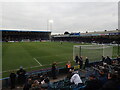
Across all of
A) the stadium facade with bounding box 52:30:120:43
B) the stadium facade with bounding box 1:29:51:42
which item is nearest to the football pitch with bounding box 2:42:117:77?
the stadium facade with bounding box 52:30:120:43

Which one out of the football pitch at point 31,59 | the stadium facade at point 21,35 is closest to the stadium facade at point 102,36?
the football pitch at point 31,59

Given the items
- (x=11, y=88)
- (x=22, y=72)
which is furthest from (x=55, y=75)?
(x=11, y=88)

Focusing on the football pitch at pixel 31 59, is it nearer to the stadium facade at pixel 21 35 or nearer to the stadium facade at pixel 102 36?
the stadium facade at pixel 102 36

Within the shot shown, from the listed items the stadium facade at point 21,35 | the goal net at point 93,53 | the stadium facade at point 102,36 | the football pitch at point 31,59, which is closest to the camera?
the football pitch at point 31,59

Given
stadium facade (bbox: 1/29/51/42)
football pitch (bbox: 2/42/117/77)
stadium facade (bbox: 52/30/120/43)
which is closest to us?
football pitch (bbox: 2/42/117/77)

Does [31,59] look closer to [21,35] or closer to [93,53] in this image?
[93,53]

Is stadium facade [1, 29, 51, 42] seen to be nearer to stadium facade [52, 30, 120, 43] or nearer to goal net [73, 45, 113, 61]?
Result: stadium facade [52, 30, 120, 43]

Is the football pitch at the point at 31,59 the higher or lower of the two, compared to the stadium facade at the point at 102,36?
lower

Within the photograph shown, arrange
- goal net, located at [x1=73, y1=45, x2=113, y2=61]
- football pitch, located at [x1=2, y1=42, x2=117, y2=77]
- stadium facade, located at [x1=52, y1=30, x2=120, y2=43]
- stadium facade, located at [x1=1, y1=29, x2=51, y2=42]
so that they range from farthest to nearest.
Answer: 1. stadium facade, located at [x1=1, y1=29, x2=51, y2=42]
2. stadium facade, located at [x1=52, y1=30, x2=120, y2=43]
3. goal net, located at [x1=73, y1=45, x2=113, y2=61]
4. football pitch, located at [x1=2, y1=42, x2=117, y2=77]

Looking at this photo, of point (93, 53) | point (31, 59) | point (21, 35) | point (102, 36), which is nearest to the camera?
point (31, 59)

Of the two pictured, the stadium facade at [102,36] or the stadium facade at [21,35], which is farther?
the stadium facade at [21,35]

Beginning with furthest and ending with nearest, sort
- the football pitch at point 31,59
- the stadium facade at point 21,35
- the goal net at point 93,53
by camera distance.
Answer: the stadium facade at point 21,35 < the goal net at point 93,53 < the football pitch at point 31,59

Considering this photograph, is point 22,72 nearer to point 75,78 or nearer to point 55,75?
point 55,75

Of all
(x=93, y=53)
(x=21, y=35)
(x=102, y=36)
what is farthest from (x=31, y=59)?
(x=21, y=35)
